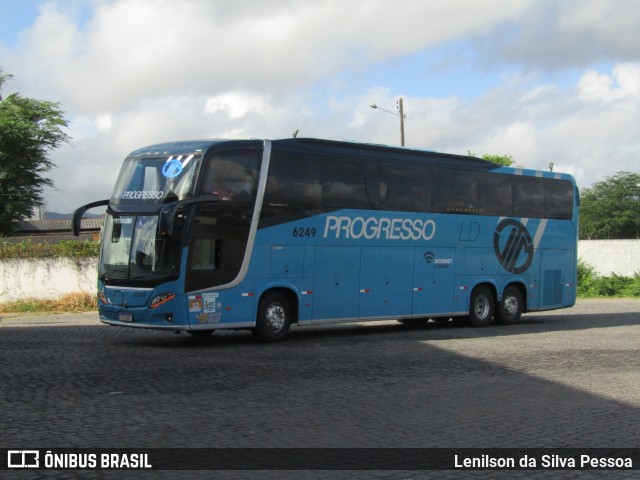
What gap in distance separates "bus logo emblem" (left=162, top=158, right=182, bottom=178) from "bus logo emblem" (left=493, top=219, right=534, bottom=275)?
31.0 feet

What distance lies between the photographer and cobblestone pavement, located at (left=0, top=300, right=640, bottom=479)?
27.2 ft

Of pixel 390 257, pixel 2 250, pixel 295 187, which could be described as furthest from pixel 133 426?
pixel 2 250

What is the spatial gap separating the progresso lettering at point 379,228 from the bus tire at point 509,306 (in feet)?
12.0

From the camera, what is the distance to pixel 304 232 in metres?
18.2

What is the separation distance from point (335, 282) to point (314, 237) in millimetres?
1224

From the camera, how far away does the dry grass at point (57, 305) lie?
2989cm

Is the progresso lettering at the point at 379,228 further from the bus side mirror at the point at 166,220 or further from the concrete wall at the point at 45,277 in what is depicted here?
the concrete wall at the point at 45,277

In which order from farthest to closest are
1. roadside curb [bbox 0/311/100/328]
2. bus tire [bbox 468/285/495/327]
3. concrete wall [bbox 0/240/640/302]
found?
1. concrete wall [bbox 0/240/640/302]
2. roadside curb [bbox 0/311/100/328]
3. bus tire [bbox 468/285/495/327]

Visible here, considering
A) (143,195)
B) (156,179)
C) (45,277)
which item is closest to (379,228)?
(156,179)

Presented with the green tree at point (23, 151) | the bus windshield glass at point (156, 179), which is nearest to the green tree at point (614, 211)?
the green tree at point (23, 151)

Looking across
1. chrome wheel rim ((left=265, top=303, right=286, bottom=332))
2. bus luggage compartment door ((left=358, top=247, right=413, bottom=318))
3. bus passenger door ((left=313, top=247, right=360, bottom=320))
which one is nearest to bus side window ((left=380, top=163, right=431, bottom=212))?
bus luggage compartment door ((left=358, top=247, right=413, bottom=318))

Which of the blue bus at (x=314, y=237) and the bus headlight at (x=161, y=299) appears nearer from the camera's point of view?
the bus headlight at (x=161, y=299)

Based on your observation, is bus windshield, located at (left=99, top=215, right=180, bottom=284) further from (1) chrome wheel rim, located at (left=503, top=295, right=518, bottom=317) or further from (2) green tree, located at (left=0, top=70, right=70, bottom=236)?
(2) green tree, located at (left=0, top=70, right=70, bottom=236)

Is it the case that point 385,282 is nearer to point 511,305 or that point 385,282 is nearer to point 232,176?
point 232,176
